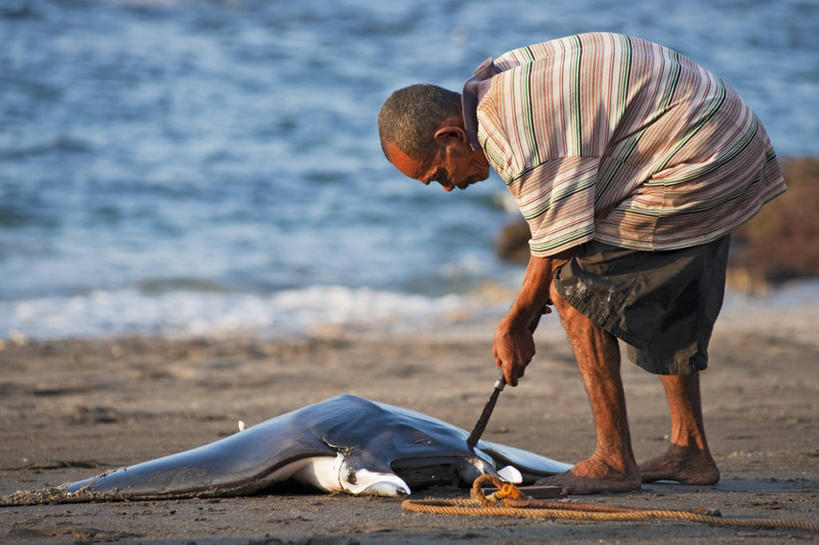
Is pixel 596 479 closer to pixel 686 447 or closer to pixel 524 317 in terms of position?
pixel 686 447

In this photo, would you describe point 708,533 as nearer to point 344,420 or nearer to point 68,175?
point 344,420

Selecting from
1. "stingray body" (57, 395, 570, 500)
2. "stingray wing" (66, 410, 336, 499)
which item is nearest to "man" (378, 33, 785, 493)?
"stingray body" (57, 395, 570, 500)

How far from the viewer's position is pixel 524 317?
3414 mm

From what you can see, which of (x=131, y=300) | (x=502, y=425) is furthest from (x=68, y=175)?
(x=502, y=425)

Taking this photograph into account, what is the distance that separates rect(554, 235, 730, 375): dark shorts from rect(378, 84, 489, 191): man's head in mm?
521

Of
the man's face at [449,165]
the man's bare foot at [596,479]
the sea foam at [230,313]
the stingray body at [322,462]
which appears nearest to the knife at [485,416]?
the stingray body at [322,462]

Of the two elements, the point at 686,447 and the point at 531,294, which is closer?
the point at 531,294

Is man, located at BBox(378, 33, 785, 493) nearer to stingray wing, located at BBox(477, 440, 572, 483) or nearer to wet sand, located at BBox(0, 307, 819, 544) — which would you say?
stingray wing, located at BBox(477, 440, 572, 483)

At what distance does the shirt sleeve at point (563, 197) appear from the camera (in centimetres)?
310

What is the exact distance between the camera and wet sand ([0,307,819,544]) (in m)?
3.01

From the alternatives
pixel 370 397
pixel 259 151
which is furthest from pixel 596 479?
pixel 259 151

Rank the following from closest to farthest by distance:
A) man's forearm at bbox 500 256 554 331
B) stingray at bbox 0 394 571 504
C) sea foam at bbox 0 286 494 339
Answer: man's forearm at bbox 500 256 554 331, stingray at bbox 0 394 571 504, sea foam at bbox 0 286 494 339

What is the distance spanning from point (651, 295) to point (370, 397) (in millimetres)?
2964

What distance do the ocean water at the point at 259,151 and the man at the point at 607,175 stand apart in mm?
5490
